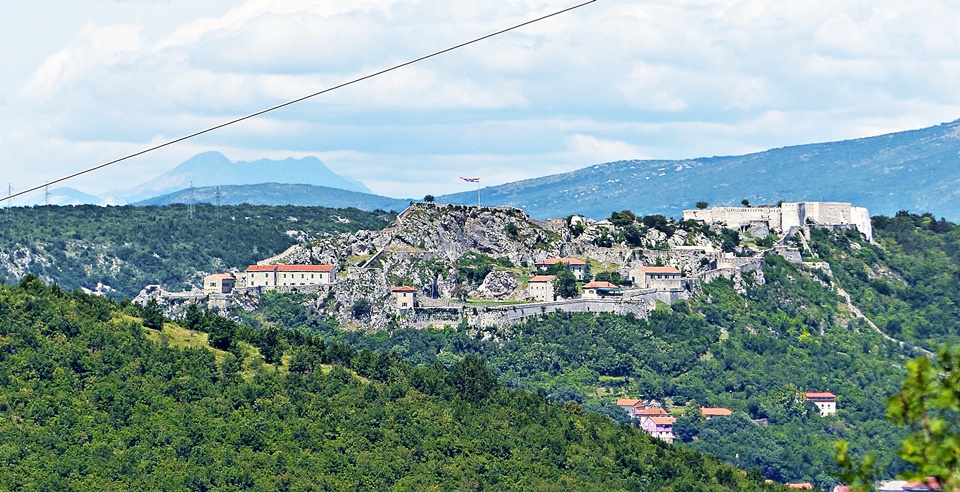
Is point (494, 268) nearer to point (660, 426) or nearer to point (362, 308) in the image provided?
point (362, 308)

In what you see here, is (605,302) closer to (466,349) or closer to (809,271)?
(466,349)

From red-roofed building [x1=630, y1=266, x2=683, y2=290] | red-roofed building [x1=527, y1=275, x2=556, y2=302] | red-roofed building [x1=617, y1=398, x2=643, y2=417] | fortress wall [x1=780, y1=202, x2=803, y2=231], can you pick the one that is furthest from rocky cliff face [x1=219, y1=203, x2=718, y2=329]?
red-roofed building [x1=617, y1=398, x2=643, y2=417]

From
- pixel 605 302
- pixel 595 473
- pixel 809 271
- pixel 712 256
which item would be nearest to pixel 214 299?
pixel 605 302

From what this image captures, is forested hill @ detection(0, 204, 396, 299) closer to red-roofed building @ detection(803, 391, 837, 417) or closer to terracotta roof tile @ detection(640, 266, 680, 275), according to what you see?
terracotta roof tile @ detection(640, 266, 680, 275)

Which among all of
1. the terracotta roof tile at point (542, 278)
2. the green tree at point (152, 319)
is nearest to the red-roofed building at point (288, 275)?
the terracotta roof tile at point (542, 278)

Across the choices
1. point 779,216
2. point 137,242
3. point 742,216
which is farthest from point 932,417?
point 137,242

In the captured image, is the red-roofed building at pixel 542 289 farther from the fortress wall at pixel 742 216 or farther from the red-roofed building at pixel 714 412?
the fortress wall at pixel 742 216
